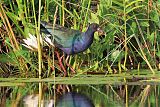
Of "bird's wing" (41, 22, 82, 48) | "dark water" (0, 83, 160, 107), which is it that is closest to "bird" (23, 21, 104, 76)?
"bird's wing" (41, 22, 82, 48)

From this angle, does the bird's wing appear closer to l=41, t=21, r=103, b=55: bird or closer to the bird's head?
l=41, t=21, r=103, b=55: bird

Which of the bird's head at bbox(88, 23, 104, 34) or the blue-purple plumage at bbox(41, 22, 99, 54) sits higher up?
the bird's head at bbox(88, 23, 104, 34)

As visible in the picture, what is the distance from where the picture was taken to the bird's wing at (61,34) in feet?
17.9

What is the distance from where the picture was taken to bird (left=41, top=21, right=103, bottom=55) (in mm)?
5469

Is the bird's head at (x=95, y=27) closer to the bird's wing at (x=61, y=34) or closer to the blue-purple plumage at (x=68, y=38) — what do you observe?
the blue-purple plumage at (x=68, y=38)

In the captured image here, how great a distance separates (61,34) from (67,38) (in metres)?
0.06

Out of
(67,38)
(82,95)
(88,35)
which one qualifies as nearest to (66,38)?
(67,38)

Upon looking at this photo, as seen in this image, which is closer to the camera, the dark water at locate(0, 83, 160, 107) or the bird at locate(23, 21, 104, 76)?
the dark water at locate(0, 83, 160, 107)

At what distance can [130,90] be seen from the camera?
4.89m

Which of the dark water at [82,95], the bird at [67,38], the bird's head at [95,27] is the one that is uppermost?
the bird's head at [95,27]

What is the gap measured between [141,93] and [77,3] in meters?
1.59

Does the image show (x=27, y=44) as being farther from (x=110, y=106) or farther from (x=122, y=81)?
(x=110, y=106)

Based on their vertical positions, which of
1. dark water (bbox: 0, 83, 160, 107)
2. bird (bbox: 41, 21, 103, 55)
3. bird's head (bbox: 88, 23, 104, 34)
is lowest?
dark water (bbox: 0, 83, 160, 107)

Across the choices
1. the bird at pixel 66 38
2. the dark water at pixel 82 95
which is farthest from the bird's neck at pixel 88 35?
the dark water at pixel 82 95
